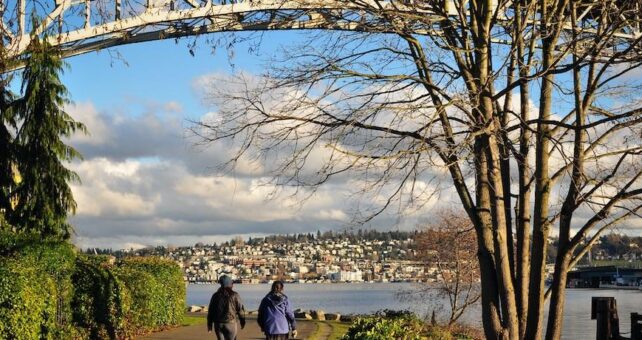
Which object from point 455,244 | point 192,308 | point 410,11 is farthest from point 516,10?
point 192,308

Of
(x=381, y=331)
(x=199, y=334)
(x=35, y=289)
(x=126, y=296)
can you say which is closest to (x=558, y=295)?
(x=381, y=331)

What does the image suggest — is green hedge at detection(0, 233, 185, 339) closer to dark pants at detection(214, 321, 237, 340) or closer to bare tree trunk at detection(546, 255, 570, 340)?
dark pants at detection(214, 321, 237, 340)

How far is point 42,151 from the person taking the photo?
89.3ft

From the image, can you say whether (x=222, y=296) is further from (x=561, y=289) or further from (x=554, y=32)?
(x=554, y=32)

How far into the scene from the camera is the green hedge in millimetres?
12266

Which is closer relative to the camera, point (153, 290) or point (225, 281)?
point (225, 281)

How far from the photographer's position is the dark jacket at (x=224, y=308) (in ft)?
43.9

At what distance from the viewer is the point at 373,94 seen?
38.8 ft

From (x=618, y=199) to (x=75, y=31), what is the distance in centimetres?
1851

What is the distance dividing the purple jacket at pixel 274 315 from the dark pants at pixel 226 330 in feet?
2.01

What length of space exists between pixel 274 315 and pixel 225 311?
0.86m

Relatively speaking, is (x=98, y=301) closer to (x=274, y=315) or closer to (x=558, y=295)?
(x=274, y=315)

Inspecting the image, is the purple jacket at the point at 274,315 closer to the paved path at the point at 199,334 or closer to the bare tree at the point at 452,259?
the paved path at the point at 199,334

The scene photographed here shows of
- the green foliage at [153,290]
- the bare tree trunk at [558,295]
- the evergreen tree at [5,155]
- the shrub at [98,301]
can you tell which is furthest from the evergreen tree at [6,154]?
the bare tree trunk at [558,295]
